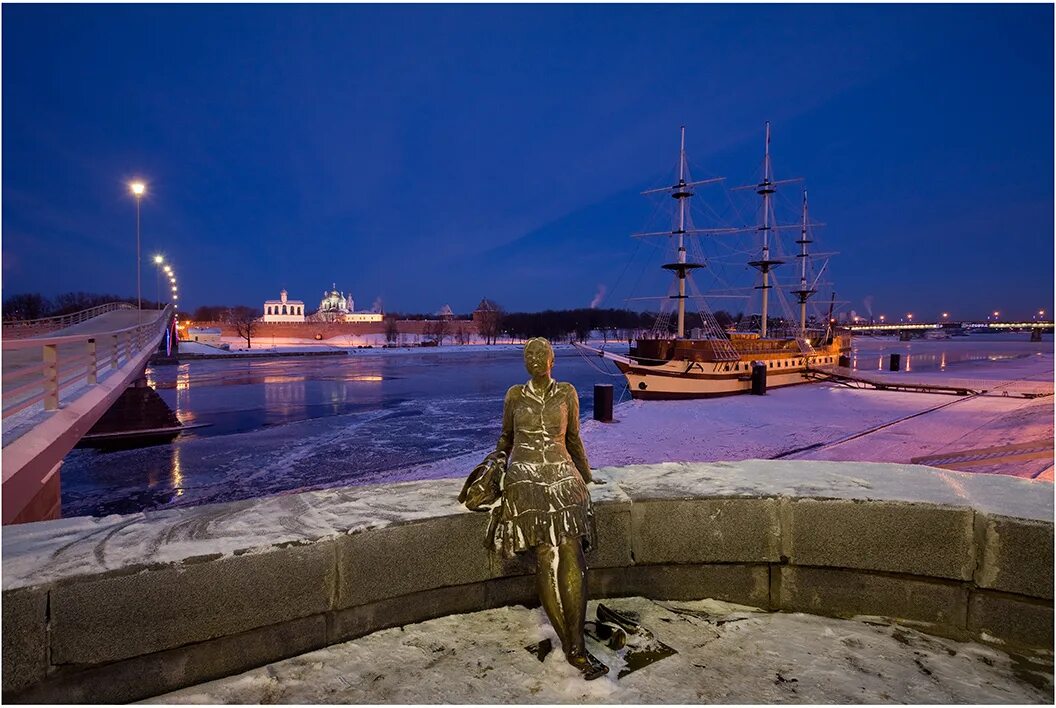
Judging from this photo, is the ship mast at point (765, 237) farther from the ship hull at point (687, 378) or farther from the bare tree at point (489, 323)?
the bare tree at point (489, 323)

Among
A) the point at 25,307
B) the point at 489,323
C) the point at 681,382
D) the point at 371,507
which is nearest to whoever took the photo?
the point at 371,507

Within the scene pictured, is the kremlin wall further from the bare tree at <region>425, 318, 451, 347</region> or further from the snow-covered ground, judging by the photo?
the snow-covered ground

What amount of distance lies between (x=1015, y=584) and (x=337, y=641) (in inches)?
171

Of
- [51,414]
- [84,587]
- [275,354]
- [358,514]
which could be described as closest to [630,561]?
[358,514]

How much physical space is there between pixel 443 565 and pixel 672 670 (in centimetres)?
155

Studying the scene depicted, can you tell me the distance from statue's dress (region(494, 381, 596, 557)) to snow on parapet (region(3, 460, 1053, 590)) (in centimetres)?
45

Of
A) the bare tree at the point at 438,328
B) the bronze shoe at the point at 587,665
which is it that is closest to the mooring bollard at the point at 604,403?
the bronze shoe at the point at 587,665

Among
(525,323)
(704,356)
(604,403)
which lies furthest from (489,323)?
(604,403)

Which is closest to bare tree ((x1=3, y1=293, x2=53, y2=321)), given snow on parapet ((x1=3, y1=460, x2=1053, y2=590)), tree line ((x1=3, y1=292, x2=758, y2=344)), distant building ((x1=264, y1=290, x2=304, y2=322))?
tree line ((x1=3, y1=292, x2=758, y2=344))

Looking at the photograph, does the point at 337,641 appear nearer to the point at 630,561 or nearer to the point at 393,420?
the point at 630,561

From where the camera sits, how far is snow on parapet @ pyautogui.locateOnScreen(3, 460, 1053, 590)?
3.08 m

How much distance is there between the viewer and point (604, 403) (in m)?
20.3

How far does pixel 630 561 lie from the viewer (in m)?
4.24

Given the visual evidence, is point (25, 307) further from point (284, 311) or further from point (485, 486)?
point (485, 486)
